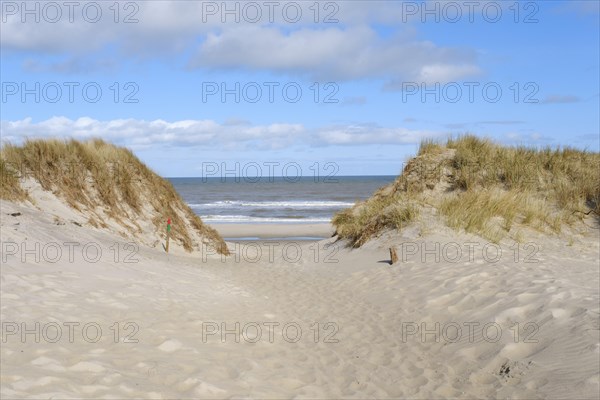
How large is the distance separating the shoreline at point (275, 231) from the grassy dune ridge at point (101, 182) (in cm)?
985

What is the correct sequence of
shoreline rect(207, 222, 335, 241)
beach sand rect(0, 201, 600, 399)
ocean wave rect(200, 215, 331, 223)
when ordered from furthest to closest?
ocean wave rect(200, 215, 331, 223)
shoreline rect(207, 222, 335, 241)
beach sand rect(0, 201, 600, 399)

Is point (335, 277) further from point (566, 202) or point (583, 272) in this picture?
point (566, 202)

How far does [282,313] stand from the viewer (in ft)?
28.5

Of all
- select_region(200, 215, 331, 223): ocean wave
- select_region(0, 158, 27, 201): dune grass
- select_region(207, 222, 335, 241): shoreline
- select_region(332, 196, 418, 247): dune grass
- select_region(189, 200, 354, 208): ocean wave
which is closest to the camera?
select_region(0, 158, 27, 201): dune grass

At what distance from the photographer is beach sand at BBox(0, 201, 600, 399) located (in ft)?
17.0

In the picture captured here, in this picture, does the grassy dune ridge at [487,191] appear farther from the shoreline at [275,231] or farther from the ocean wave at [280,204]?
the ocean wave at [280,204]

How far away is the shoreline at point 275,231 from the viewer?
1038 inches

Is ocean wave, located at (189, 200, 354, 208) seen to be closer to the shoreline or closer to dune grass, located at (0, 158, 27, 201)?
the shoreline

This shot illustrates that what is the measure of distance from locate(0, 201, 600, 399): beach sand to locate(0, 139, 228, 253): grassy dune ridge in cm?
190

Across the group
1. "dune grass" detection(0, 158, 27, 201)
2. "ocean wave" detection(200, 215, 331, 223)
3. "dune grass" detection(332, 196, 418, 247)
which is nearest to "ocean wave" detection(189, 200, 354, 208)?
"ocean wave" detection(200, 215, 331, 223)

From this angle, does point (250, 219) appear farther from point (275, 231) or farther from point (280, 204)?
point (280, 204)

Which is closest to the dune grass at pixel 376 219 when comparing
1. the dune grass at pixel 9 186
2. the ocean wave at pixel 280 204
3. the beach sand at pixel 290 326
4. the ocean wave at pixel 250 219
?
the beach sand at pixel 290 326

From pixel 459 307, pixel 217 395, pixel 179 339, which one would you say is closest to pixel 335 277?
pixel 459 307

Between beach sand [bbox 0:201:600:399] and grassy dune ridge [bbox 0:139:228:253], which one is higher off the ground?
grassy dune ridge [bbox 0:139:228:253]
